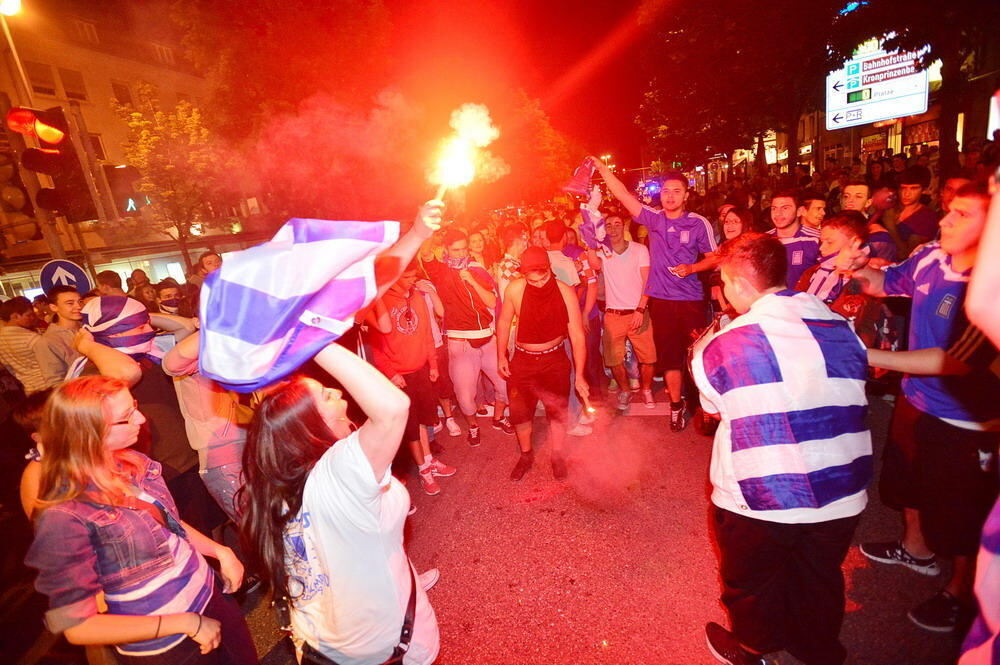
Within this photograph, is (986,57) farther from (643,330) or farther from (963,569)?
(963,569)

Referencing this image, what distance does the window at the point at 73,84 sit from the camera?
2800 centimetres

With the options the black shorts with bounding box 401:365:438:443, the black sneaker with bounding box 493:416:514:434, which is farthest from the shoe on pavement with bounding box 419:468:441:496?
the black sneaker with bounding box 493:416:514:434

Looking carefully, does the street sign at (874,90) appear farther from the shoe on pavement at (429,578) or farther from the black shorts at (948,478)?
the shoe on pavement at (429,578)

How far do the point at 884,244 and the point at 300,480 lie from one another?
6.09 m

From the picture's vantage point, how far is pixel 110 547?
2.07 m

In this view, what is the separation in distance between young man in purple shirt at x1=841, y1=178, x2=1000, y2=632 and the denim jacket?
3556 millimetres

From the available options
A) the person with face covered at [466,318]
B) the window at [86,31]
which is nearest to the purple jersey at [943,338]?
the person with face covered at [466,318]

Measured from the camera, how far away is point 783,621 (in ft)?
8.86

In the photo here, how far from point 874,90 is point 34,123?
1323 inches

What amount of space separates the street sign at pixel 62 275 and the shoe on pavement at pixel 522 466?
5919 mm

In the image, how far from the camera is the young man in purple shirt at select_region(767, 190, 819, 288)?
5199 millimetres

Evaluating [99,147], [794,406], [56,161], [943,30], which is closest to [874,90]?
[943,30]

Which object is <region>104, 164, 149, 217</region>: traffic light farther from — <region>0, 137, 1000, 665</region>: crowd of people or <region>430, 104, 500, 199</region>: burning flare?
<region>430, 104, 500, 199</region>: burning flare

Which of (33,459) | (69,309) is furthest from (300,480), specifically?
(69,309)
